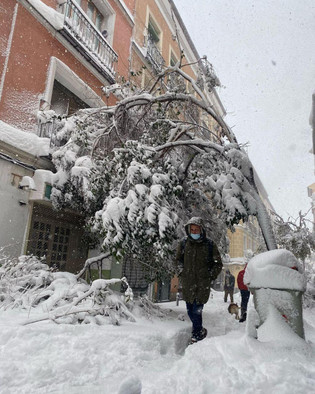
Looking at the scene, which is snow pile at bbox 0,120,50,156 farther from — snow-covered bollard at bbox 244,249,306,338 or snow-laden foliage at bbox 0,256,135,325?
snow-covered bollard at bbox 244,249,306,338

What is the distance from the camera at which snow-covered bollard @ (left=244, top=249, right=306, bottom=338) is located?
2820 mm

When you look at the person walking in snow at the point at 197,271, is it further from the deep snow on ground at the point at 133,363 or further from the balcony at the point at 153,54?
the balcony at the point at 153,54

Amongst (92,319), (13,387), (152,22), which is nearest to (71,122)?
(92,319)

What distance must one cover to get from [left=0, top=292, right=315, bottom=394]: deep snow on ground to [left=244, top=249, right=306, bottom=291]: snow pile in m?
0.54

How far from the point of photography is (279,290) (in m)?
2.89

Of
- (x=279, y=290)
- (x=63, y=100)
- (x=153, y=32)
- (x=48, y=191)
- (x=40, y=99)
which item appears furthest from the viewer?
(x=153, y=32)

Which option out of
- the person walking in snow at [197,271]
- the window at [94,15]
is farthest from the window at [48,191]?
the window at [94,15]

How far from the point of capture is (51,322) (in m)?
3.35

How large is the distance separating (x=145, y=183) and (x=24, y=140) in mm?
3150

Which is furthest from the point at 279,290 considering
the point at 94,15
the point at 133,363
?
the point at 94,15

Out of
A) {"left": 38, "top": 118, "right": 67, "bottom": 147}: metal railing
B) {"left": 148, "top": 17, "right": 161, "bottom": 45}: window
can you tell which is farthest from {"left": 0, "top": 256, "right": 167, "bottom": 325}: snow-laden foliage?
{"left": 148, "top": 17, "right": 161, "bottom": 45}: window

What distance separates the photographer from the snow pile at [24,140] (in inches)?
237

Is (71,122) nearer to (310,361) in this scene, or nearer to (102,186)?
(102,186)

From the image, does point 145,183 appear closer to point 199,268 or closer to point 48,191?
point 199,268
